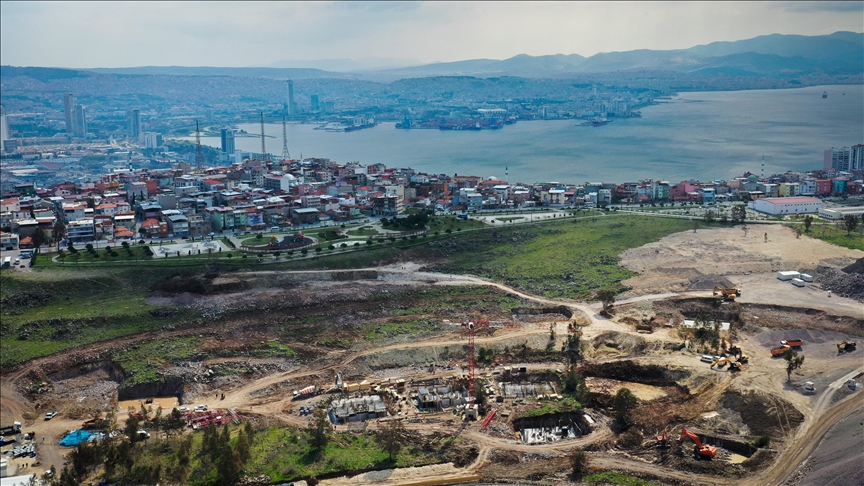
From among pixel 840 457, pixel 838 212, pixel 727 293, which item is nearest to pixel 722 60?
pixel 838 212

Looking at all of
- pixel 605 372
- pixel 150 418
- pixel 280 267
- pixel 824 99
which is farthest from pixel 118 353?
pixel 824 99

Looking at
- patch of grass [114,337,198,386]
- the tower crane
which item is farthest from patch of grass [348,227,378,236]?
patch of grass [114,337,198,386]

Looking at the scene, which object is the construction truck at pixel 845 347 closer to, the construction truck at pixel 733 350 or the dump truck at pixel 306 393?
the construction truck at pixel 733 350

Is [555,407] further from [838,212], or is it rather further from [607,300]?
[838,212]

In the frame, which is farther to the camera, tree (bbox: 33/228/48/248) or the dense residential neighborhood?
the dense residential neighborhood

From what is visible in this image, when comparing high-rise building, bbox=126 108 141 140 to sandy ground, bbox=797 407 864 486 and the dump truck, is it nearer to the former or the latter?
the dump truck

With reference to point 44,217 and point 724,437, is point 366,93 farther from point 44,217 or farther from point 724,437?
point 724,437
